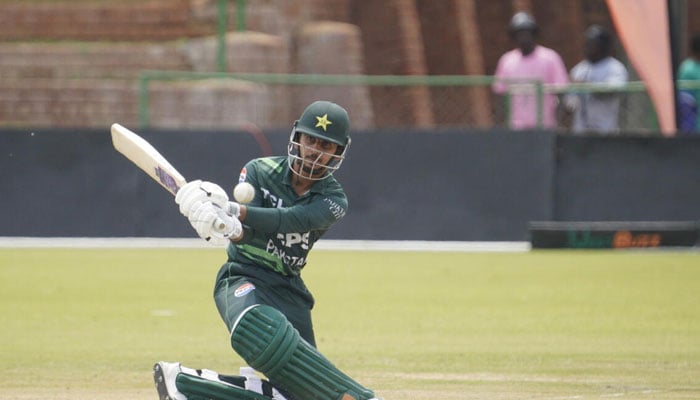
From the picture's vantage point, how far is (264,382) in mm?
6844

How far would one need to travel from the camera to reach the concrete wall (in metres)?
18.3

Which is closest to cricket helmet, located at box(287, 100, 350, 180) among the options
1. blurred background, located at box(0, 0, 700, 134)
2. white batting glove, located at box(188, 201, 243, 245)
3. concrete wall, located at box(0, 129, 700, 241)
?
white batting glove, located at box(188, 201, 243, 245)

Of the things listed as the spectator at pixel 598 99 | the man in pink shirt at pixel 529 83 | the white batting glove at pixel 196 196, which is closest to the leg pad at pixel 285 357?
the white batting glove at pixel 196 196

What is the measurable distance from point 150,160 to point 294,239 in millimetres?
793

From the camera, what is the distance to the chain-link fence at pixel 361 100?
19.3 meters

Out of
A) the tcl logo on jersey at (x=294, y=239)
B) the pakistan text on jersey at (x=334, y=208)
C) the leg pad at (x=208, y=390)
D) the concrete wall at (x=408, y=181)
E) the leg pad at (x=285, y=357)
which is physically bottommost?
the concrete wall at (x=408, y=181)

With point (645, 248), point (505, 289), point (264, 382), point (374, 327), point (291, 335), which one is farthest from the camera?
point (645, 248)

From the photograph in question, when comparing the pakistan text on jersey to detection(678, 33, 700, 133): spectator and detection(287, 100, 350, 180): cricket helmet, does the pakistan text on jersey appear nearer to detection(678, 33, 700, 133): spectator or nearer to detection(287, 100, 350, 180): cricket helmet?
detection(287, 100, 350, 180): cricket helmet

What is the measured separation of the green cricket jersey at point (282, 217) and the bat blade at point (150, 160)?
398 mm

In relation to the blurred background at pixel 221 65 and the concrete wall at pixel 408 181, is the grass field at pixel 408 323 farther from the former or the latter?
the blurred background at pixel 221 65

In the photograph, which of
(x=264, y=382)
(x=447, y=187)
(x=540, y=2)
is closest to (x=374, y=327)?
(x=264, y=382)

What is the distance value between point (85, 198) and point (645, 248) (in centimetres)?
735

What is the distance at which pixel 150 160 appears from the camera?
6.84 metres

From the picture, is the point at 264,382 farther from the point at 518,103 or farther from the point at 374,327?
the point at 518,103
